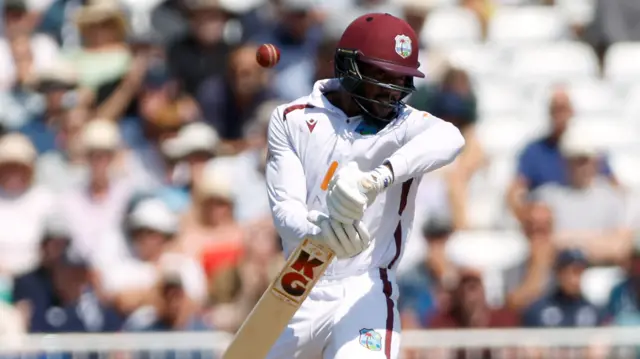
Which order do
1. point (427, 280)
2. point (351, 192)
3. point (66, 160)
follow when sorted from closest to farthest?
point (351, 192)
point (427, 280)
point (66, 160)

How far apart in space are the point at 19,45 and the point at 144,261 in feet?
7.58

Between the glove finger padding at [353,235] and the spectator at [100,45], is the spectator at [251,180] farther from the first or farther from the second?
the glove finger padding at [353,235]

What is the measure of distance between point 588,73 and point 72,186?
12.3 ft

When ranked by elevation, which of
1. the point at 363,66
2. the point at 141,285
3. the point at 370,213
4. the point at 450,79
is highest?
the point at 363,66

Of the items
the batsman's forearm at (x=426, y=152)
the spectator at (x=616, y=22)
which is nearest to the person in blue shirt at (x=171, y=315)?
the batsman's forearm at (x=426, y=152)

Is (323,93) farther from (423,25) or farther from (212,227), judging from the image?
(423,25)

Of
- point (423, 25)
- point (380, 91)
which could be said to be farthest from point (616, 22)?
point (380, 91)

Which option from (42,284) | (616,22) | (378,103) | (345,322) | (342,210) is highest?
(378,103)

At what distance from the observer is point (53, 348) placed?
26.4 feet

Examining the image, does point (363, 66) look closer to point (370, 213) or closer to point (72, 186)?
point (370, 213)

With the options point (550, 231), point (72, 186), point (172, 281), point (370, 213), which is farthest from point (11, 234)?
point (370, 213)

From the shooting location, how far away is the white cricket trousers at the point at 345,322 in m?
5.51

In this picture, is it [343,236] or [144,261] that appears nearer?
[343,236]

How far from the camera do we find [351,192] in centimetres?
512
